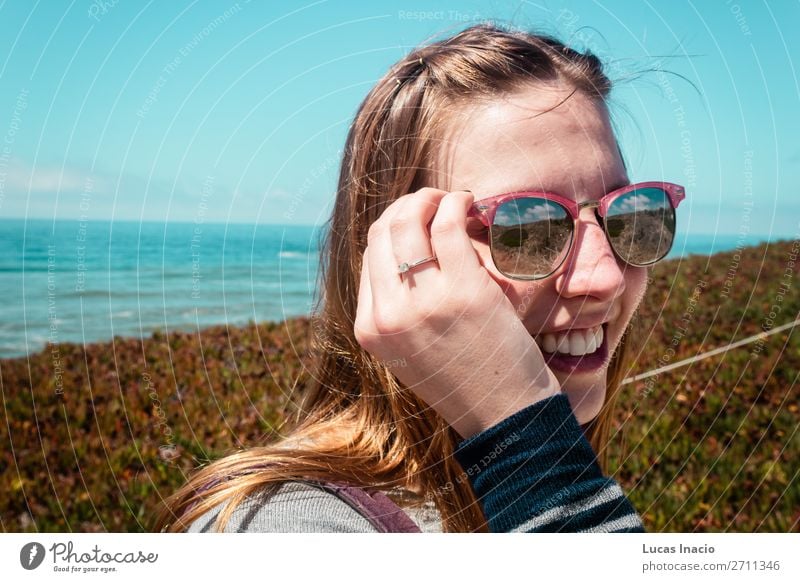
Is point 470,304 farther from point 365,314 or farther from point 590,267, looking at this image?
point 590,267

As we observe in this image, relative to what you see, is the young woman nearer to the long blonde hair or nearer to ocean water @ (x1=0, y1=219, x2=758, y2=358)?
the long blonde hair

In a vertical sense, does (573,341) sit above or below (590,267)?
below

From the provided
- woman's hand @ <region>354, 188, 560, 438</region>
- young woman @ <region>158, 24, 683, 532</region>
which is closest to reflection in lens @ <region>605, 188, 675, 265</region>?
young woman @ <region>158, 24, 683, 532</region>

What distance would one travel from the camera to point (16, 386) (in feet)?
9.23

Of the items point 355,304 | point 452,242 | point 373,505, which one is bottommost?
point 373,505

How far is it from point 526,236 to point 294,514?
0.62 meters

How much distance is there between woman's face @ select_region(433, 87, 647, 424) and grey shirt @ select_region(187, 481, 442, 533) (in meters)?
0.46

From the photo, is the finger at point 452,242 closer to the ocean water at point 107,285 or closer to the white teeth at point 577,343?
the white teeth at point 577,343

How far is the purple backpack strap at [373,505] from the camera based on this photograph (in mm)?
1132

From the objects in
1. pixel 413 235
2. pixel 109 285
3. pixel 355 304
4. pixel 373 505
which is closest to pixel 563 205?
pixel 413 235

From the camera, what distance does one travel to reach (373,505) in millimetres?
1168

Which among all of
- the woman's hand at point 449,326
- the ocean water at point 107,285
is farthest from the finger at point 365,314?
the ocean water at point 107,285
